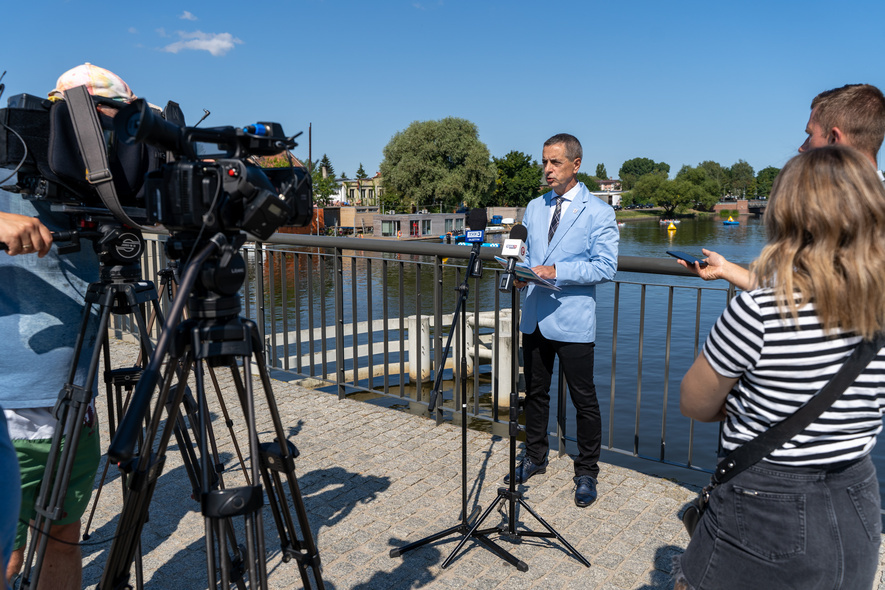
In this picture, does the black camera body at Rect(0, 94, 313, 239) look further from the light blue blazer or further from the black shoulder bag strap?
the light blue blazer

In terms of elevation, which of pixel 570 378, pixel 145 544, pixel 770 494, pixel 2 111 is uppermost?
pixel 2 111

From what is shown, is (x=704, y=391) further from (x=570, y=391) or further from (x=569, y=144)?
(x=569, y=144)

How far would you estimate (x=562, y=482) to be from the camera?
4125 millimetres

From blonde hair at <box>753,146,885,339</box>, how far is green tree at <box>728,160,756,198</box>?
599 ft

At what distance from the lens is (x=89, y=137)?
215 cm

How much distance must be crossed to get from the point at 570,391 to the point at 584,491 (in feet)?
1.89

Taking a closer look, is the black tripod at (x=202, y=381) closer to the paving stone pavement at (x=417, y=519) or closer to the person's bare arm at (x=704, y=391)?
the person's bare arm at (x=704, y=391)

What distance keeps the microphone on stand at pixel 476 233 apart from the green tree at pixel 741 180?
595 ft

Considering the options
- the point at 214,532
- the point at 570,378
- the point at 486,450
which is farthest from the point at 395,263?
the point at 214,532

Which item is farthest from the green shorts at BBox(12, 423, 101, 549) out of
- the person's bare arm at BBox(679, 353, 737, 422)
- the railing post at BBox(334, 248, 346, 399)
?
the railing post at BBox(334, 248, 346, 399)

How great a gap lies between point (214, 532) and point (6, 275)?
1.17m

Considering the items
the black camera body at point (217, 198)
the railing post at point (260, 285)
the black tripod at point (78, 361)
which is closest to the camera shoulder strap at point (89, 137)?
the black tripod at point (78, 361)

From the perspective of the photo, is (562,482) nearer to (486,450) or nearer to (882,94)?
(486,450)

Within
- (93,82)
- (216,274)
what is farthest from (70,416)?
(93,82)
